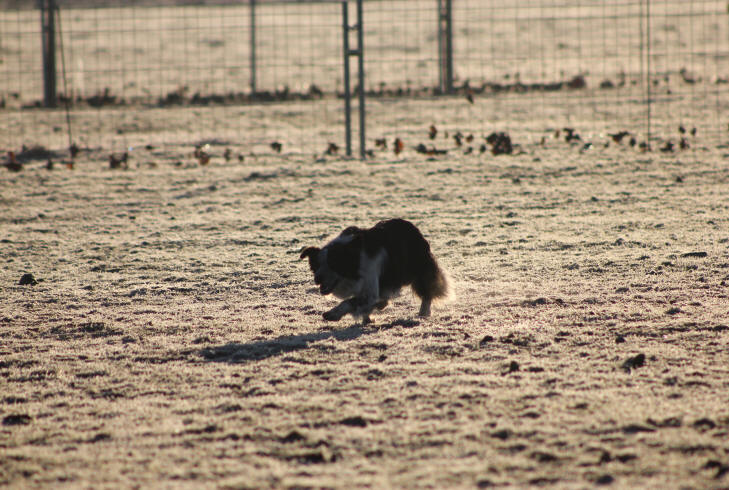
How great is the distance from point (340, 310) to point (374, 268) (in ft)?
1.22

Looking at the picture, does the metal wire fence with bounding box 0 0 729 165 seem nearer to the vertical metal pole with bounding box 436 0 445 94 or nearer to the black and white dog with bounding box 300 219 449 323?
the vertical metal pole with bounding box 436 0 445 94

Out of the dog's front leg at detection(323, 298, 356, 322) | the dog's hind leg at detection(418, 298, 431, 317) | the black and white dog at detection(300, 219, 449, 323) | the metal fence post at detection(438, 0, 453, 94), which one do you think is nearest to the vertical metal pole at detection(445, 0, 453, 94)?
the metal fence post at detection(438, 0, 453, 94)

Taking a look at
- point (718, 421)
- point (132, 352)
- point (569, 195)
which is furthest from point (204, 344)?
point (569, 195)

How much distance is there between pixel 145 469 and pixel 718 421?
2.56 meters

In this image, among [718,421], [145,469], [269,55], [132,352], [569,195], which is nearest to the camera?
[145,469]

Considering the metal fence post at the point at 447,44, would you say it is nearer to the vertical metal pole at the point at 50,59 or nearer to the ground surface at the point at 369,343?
the ground surface at the point at 369,343

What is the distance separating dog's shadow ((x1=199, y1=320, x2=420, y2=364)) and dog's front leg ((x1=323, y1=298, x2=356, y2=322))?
0.11 metres

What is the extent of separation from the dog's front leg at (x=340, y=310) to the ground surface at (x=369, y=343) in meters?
0.10

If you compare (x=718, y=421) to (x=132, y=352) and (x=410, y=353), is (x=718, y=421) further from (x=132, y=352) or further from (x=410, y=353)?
(x=132, y=352)

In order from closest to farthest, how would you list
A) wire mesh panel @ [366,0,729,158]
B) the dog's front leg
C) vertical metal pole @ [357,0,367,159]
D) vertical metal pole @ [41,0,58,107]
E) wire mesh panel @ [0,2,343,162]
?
the dog's front leg
vertical metal pole @ [357,0,367,159]
wire mesh panel @ [366,0,729,158]
wire mesh panel @ [0,2,343,162]
vertical metal pole @ [41,0,58,107]

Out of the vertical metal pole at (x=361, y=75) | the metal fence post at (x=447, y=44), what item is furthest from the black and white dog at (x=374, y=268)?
the metal fence post at (x=447, y=44)

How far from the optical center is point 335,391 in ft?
14.8

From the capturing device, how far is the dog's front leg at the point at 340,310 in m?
5.77

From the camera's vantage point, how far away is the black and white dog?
19.1 feet
